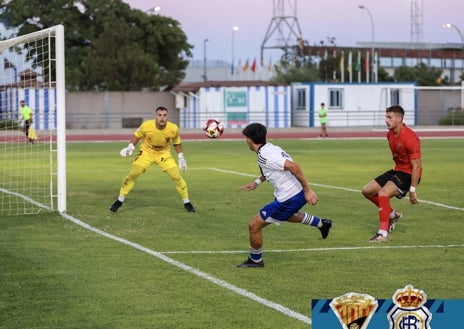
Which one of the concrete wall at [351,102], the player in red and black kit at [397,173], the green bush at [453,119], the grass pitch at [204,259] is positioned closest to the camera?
the grass pitch at [204,259]

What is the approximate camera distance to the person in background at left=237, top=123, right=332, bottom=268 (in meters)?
11.8

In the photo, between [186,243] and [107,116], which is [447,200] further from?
[107,116]

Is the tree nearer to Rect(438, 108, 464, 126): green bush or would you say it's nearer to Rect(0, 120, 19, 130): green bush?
Rect(438, 108, 464, 126): green bush

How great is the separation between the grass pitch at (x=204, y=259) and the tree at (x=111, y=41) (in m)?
54.3

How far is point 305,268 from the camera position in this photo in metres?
11.9

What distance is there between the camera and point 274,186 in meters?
11.9

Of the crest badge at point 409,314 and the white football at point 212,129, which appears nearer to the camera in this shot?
the crest badge at point 409,314

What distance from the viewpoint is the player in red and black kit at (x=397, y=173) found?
14.2m

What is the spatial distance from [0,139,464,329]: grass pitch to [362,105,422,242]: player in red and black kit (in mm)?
418

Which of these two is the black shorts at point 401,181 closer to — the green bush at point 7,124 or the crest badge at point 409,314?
the crest badge at point 409,314

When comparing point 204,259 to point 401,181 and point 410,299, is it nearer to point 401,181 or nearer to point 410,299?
point 401,181

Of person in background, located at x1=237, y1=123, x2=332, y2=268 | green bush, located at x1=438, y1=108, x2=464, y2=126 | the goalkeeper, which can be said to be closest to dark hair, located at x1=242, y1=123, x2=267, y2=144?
person in background, located at x1=237, y1=123, x2=332, y2=268

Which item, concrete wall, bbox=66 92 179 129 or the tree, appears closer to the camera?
concrete wall, bbox=66 92 179 129

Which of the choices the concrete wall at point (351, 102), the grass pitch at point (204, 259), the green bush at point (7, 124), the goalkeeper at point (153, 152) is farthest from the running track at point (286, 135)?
the goalkeeper at point (153, 152)
